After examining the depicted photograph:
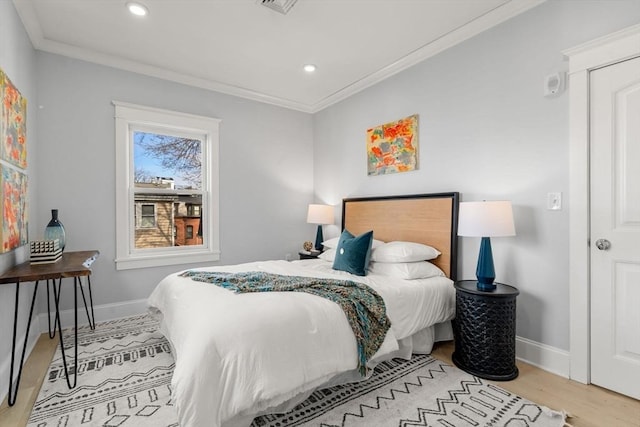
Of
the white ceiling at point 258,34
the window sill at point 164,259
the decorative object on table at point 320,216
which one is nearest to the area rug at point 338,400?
the window sill at point 164,259

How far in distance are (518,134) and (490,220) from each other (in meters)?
0.77

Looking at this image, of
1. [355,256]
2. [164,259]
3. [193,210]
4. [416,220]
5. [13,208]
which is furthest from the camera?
[193,210]

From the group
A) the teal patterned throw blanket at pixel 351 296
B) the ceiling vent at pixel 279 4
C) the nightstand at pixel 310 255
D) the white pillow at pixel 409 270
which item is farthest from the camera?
the nightstand at pixel 310 255

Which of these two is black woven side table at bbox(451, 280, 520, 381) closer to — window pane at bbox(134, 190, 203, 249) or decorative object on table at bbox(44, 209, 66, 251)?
window pane at bbox(134, 190, 203, 249)

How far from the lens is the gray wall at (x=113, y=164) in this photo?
3.05m

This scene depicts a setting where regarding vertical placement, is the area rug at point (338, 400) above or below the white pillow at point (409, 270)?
below

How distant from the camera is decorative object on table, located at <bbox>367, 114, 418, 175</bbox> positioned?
3232mm

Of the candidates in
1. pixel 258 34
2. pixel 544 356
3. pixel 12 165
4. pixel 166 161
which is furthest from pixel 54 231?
pixel 544 356

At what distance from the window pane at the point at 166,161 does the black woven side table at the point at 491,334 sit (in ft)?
10.8

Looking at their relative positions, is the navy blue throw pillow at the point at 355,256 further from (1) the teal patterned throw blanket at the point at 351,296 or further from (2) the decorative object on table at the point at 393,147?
(2) the decorative object on table at the point at 393,147

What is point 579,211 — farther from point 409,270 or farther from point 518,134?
point 409,270

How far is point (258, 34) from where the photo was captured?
282cm

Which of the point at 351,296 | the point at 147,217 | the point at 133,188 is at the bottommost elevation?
the point at 351,296

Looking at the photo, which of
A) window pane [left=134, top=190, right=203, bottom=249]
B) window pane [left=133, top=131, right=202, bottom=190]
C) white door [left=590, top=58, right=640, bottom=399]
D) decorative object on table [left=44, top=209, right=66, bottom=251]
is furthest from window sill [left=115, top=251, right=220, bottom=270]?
white door [left=590, top=58, right=640, bottom=399]
